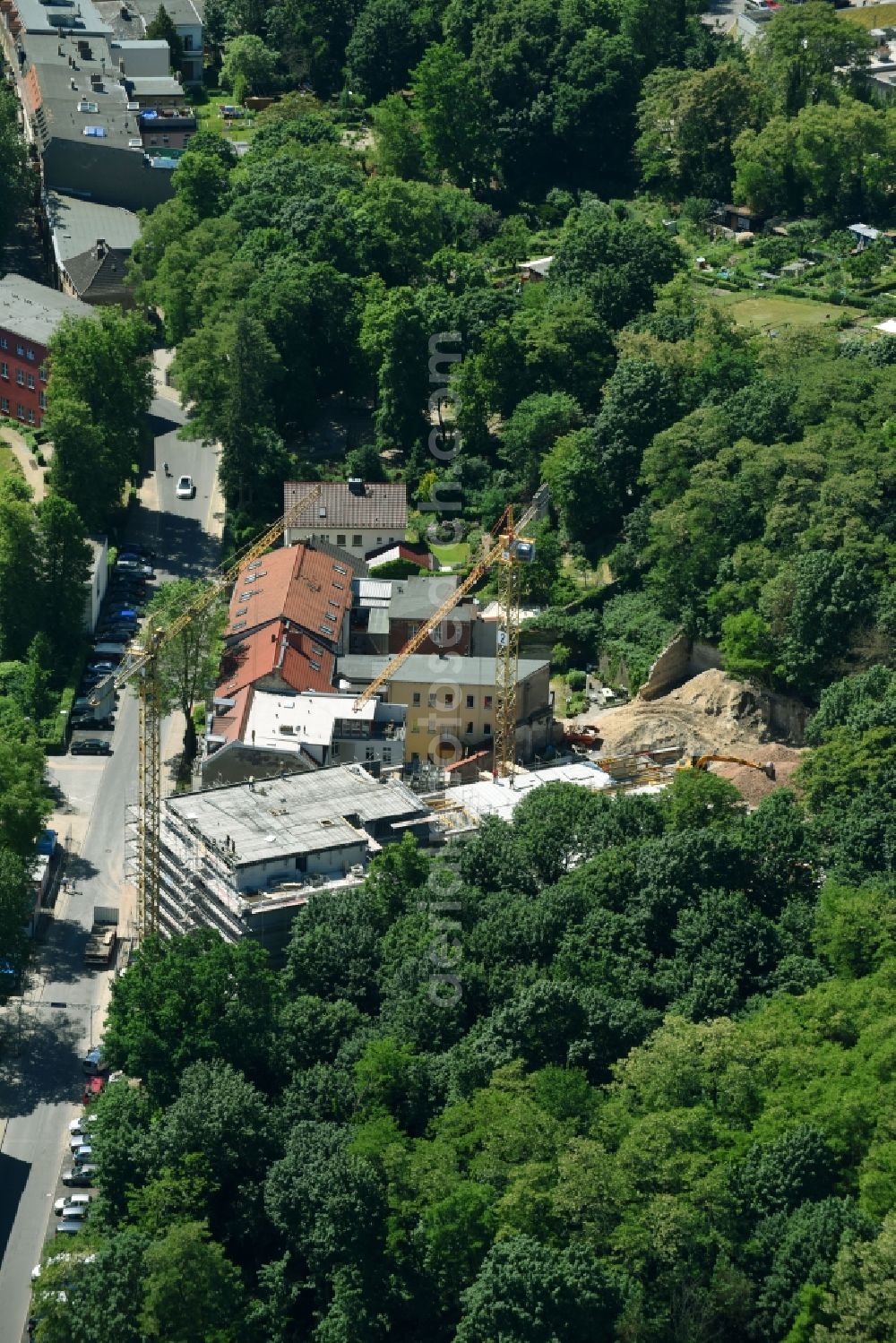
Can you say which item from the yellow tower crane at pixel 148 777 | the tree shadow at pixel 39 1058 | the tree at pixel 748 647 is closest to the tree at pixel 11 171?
the yellow tower crane at pixel 148 777

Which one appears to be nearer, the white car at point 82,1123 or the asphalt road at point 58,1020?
the asphalt road at point 58,1020

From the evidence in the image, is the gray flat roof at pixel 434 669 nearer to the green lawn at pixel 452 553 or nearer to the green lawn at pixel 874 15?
the green lawn at pixel 452 553

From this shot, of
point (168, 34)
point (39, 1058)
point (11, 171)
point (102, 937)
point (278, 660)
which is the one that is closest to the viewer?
point (39, 1058)

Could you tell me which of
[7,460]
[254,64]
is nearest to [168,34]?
[254,64]

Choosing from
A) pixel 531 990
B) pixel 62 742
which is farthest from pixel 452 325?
pixel 531 990

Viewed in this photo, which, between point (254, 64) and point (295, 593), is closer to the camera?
point (295, 593)

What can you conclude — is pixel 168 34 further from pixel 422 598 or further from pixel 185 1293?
pixel 185 1293
